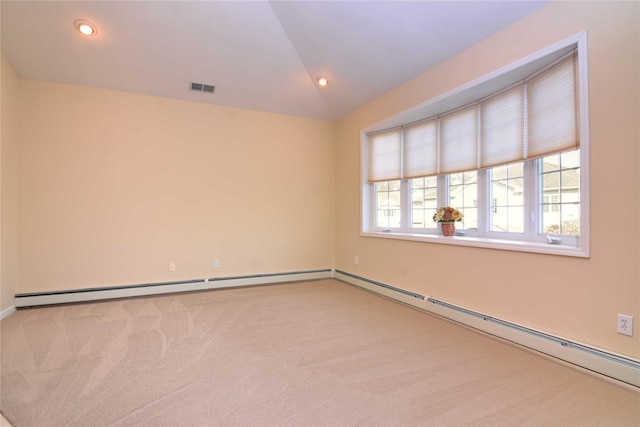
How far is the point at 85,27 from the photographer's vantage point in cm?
316

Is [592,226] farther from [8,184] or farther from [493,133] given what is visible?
[8,184]

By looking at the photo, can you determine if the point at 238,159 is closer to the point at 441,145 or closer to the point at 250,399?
the point at 441,145

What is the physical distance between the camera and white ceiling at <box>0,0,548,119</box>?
292cm

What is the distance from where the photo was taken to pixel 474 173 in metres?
3.45

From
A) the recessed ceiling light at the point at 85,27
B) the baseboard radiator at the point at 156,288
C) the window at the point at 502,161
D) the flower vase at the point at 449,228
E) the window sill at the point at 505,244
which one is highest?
the recessed ceiling light at the point at 85,27

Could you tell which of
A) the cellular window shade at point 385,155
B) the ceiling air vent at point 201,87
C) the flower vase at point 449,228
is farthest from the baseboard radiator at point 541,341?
the ceiling air vent at point 201,87

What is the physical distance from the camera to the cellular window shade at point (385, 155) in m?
4.31

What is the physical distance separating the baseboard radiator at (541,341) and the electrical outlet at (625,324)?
157 millimetres

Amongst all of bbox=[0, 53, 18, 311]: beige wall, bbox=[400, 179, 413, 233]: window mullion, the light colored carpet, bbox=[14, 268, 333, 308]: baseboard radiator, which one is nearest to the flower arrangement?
bbox=[400, 179, 413, 233]: window mullion

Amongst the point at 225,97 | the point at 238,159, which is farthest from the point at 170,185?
the point at 225,97

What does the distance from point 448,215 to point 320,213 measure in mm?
2231

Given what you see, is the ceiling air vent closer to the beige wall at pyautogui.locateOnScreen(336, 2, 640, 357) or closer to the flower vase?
the beige wall at pyautogui.locateOnScreen(336, 2, 640, 357)

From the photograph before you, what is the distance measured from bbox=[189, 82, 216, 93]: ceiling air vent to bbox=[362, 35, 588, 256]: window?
230 cm

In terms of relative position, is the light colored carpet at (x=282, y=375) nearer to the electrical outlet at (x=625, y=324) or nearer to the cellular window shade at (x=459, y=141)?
the electrical outlet at (x=625, y=324)
